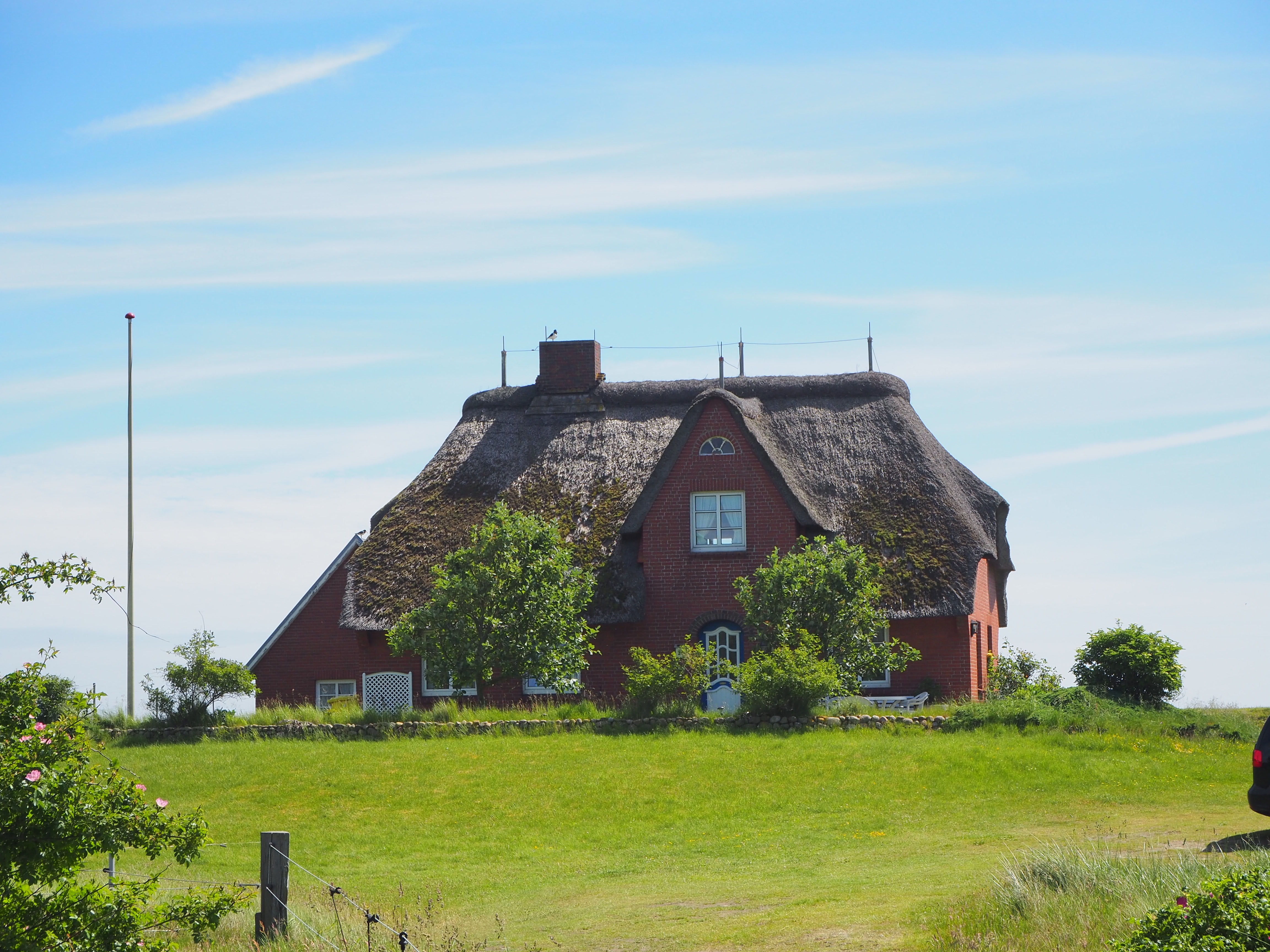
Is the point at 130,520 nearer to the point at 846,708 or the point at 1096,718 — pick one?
the point at 846,708

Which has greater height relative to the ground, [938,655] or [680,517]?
[680,517]

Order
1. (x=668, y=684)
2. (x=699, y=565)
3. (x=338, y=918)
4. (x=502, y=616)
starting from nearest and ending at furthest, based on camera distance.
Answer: (x=338, y=918) → (x=668, y=684) → (x=502, y=616) → (x=699, y=565)

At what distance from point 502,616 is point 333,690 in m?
7.94

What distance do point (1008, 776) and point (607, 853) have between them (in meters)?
6.85

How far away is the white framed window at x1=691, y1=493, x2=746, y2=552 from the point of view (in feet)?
98.1

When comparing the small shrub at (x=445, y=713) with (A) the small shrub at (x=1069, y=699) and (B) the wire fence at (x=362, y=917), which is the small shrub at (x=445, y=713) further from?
(B) the wire fence at (x=362, y=917)

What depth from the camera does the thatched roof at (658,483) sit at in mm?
29234

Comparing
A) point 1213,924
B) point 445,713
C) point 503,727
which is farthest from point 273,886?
point 445,713

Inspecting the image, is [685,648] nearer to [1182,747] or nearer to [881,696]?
[881,696]

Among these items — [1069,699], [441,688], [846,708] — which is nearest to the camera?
[846,708]

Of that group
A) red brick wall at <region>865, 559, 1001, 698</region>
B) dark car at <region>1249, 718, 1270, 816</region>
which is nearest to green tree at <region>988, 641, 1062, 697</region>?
red brick wall at <region>865, 559, 1001, 698</region>

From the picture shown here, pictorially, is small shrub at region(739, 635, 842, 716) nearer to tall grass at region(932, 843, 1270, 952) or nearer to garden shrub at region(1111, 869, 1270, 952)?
tall grass at region(932, 843, 1270, 952)

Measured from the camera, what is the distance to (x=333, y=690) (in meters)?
32.6

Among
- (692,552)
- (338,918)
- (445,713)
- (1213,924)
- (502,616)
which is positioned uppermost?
(692,552)
